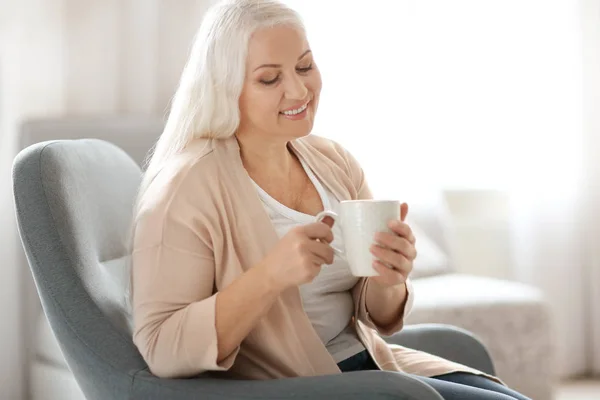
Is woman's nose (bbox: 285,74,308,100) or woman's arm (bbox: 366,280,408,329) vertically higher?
woman's nose (bbox: 285,74,308,100)

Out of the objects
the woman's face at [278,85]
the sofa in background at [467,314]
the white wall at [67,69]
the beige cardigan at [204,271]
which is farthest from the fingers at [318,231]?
the white wall at [67,69]

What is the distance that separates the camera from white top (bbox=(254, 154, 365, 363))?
1.62 meters

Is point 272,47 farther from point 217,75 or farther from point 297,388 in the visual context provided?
point 297,388

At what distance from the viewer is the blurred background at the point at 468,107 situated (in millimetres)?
3123

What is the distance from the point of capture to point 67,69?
3.00 metres

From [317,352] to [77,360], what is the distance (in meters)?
0.38

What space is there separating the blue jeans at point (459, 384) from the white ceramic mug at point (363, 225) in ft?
0.94

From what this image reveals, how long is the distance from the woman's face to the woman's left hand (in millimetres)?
304

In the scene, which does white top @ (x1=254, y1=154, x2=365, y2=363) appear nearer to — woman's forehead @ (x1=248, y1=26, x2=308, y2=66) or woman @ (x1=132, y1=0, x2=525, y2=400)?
woman @ (x1=132, y1=0, x2=525, y2=400)

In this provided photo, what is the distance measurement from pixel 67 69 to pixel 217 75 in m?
1.54

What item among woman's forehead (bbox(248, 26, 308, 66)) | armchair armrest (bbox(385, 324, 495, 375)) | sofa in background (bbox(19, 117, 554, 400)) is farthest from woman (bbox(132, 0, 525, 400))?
sofa in background (bbox(19, 117, 554, 400))

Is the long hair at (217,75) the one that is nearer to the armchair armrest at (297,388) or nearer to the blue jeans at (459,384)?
the armchair armrest at (297,388)

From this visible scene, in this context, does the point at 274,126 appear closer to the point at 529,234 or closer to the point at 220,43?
the point at 220,43

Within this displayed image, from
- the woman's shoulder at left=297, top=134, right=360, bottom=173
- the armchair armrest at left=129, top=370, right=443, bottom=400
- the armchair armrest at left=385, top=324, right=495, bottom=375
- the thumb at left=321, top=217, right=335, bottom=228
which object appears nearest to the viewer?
the armchair armrest at left=129, top=370, right=443, bottom=400
